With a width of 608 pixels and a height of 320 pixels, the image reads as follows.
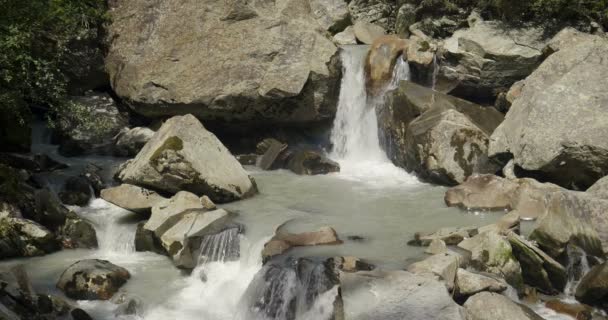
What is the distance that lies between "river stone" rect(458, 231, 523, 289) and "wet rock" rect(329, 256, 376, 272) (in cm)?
183

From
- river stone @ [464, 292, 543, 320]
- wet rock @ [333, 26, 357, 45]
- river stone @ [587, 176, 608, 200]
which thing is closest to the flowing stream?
river stone @ [464, 292, 543, 320]

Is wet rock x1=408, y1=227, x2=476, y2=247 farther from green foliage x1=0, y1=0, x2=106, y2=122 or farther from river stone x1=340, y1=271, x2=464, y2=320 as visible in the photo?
green foliage x1=0, y1=0, x2=106, y2=122

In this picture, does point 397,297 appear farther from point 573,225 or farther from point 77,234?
point 77,234

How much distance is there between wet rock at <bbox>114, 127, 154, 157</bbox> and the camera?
64.1ft

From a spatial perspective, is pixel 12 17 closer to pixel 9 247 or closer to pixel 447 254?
pixel 9 247

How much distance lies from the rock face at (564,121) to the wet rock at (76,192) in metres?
10.4

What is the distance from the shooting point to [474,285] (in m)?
10.1

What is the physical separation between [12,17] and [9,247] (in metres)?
5.24

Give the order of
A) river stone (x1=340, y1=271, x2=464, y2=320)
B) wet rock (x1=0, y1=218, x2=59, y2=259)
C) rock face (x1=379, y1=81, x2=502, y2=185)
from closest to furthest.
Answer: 1. river stone (x1=340, y1=271, x2=464, y2=320)
2. wet rock (x1=0, y1=218, x2=59, y2=259)
3. rock face (x1=379, y1=81, x2=502, y2=185)

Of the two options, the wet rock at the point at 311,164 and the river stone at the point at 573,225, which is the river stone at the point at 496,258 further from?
the wet rock at the point at 311,164

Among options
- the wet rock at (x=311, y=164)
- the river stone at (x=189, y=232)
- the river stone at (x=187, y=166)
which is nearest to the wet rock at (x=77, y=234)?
the river stone at (x=187, y=166)

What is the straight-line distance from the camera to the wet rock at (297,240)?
11914 millimetres

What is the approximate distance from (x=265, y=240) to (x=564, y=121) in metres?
7.79

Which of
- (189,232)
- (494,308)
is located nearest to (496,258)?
(494,308)
